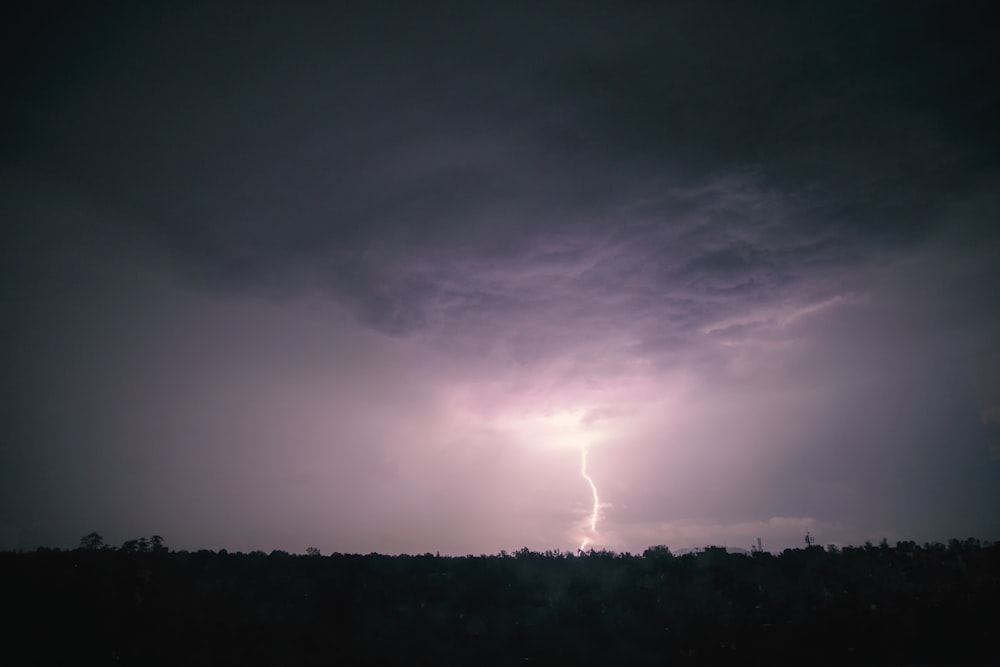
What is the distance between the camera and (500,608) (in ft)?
107

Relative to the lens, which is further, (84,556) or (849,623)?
(84,556)

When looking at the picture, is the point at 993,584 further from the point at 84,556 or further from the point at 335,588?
the point at 84,556

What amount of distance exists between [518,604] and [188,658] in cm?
1759

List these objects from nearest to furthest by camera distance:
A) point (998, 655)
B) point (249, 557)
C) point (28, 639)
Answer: point (998, 655), point (28, 639), point (249, 557)

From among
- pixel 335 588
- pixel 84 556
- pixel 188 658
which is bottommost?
pixel 188 658

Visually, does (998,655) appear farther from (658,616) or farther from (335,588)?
(335,588)

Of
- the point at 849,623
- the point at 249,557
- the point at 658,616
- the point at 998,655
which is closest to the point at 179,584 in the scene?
the point at 249,557

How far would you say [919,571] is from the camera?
33.9m

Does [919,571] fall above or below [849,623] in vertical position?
above

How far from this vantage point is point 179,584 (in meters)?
31.1

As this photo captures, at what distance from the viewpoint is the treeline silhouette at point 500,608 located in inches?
1056

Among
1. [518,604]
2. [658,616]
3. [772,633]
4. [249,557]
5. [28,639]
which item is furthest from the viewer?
[249,557]

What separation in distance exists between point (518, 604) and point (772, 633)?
45.9 feet

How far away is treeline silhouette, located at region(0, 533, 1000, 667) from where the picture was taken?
26812 millimetres
